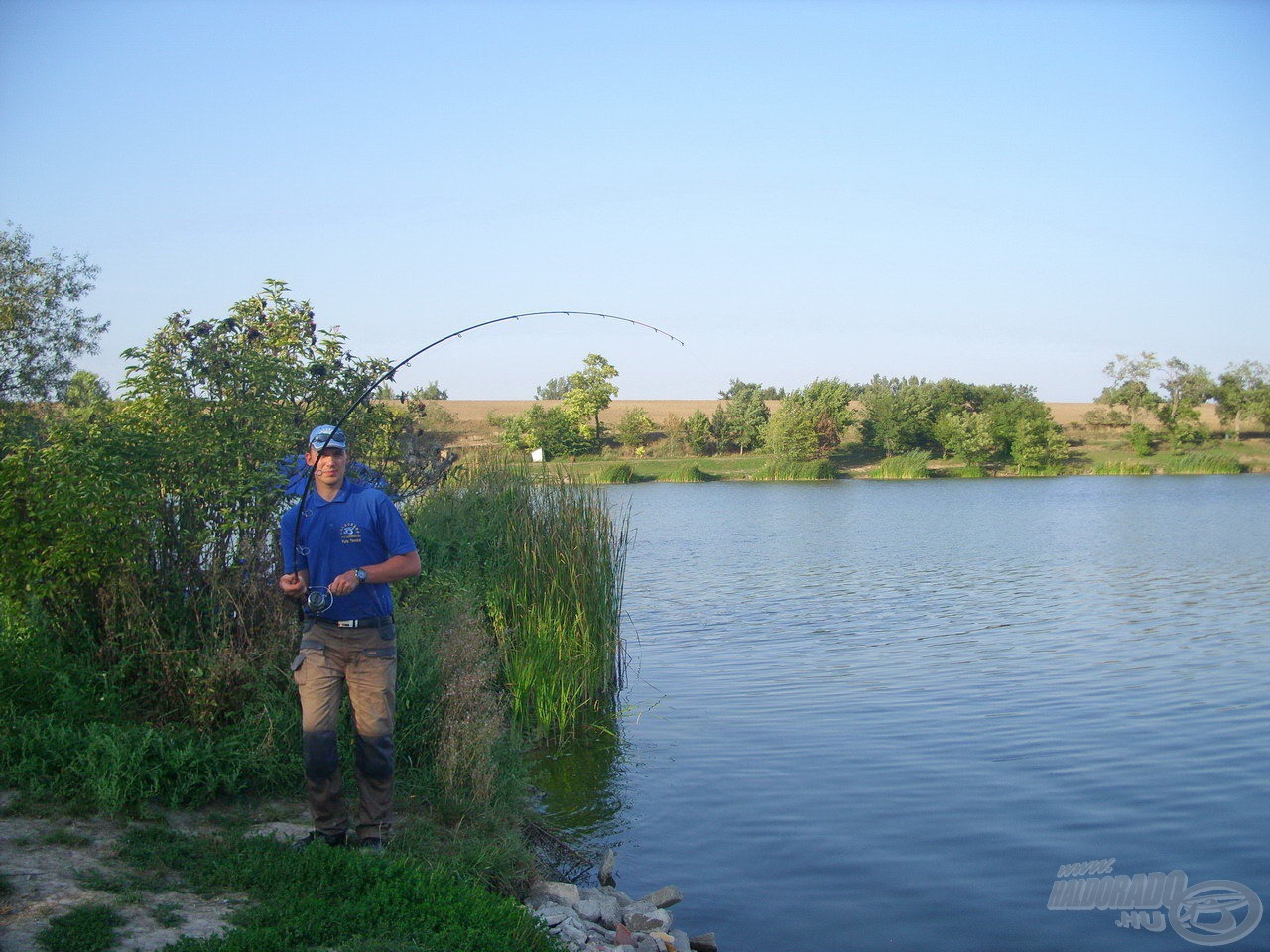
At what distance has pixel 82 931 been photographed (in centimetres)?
395

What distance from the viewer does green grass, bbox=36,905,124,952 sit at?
3867mm

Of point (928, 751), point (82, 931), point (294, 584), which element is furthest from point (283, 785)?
point (928, 751)

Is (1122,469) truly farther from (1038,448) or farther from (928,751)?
(928,751)

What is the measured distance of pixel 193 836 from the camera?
5012mm

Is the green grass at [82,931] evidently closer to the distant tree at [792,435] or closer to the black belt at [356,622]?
the black belt at [356,622]

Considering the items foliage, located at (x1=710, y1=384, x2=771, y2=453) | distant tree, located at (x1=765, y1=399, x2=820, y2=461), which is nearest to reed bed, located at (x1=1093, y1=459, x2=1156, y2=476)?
distant tree, located at (x1=765, y1=399, x2=820, y2=461)

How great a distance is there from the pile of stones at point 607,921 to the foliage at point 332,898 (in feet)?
0.99

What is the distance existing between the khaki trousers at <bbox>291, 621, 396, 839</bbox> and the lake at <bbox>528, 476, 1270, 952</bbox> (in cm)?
199

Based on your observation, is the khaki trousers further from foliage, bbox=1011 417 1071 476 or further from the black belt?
foliage, bbox=1011 417 1071 476

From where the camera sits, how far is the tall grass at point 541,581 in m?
9.24

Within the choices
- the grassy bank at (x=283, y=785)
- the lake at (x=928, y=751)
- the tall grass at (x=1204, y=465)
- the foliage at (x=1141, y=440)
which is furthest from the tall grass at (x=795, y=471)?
the grassy bank at (x=283, y=785)

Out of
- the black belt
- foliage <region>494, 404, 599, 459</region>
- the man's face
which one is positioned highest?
foliage <region>494, 404, 599, 459</region>

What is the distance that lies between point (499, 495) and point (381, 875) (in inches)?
243

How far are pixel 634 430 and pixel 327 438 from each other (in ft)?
200
